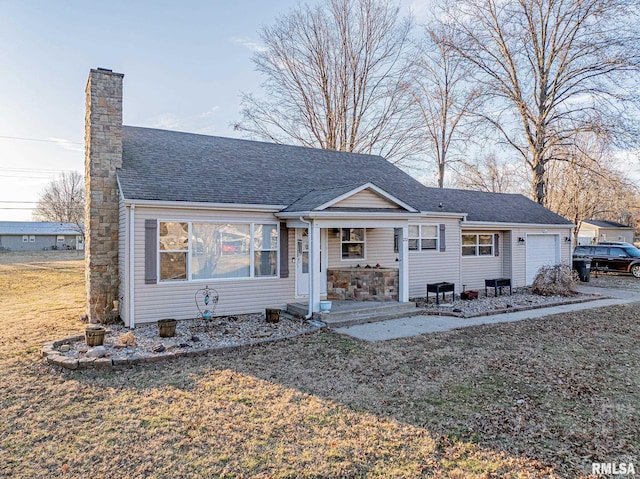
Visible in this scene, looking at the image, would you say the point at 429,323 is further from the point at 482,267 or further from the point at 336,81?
the point at 336,81

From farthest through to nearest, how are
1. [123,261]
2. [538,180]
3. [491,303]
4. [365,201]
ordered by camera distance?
1. [538,180]
2. [491,303]
3. [365,201]
4. [123,261]

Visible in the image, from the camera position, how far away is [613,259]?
762 inches

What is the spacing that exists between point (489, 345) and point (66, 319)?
32.1ft

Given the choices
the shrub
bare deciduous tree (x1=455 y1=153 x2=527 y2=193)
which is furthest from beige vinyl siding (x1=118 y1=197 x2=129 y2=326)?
bare deciduous tree (x1=455 y1=153 x2=527 y2=193)

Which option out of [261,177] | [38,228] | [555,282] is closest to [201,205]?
[261,177]

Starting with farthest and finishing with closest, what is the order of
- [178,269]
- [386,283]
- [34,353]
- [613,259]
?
[613,259] → [386,283] → [178,269] → [34,353]

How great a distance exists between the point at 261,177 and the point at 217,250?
2.98 metres

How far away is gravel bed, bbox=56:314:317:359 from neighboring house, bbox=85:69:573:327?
473mm

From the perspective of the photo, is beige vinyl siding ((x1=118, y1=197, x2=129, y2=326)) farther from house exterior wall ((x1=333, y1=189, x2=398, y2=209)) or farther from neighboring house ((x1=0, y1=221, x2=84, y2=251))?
neighboring house ((x1=0, y1=221, x2=84, y2=251))

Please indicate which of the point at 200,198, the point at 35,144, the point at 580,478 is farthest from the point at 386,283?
the point at 35,144

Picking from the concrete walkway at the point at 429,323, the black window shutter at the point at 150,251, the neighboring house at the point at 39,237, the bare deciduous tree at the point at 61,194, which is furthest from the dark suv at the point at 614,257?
the bare deciduous tree at the point at 61,194

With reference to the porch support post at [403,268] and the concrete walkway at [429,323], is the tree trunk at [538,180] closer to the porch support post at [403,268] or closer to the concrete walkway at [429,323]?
the concrete walkway at [429,323]

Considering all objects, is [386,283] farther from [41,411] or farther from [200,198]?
[41,411]

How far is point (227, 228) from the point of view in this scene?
9.34 meters
